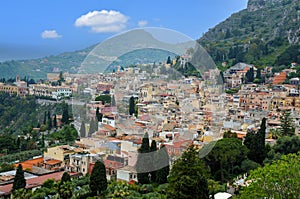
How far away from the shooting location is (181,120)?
3678mm

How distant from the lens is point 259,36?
3016 centimetres

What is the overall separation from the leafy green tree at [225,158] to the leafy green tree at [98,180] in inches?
87.4

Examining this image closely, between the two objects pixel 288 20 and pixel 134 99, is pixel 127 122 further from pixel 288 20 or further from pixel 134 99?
pixel 288 20

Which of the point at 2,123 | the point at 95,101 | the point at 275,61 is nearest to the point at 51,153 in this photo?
the point at 95,101

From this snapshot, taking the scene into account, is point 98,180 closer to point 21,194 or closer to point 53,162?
point 21,194

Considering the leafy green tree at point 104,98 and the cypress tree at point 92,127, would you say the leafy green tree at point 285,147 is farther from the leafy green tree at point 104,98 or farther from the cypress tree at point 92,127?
the leafy green tree at point 104,98

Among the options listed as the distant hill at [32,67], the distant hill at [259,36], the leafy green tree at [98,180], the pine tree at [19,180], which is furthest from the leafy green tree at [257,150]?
the distant hill at [32,67]

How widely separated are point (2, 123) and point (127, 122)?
62.6 ft

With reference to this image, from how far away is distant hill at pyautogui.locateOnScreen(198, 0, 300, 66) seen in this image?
24609mm

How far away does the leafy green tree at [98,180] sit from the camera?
7.08 meters

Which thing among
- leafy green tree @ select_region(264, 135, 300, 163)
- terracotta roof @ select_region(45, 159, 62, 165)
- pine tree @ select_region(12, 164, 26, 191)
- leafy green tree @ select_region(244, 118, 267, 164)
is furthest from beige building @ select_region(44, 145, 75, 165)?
leafy green tree @ select_region(264, 135, 300, 163)

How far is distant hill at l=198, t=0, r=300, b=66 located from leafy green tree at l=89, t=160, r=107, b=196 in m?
17.3

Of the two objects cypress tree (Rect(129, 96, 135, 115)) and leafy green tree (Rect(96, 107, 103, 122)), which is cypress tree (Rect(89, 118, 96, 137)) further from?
cypress tree (Rect(129, 96, 135, 115))

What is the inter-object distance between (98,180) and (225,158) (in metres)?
2.66
